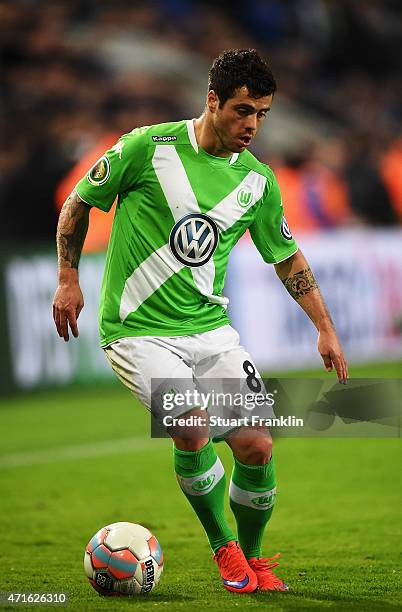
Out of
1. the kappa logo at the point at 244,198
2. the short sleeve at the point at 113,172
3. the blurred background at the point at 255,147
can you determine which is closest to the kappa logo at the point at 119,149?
the short sleeve at the point at 113,172

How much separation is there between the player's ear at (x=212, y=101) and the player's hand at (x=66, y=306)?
0.92 m

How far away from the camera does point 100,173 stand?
4711 millimetres

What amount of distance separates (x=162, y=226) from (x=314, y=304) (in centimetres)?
78

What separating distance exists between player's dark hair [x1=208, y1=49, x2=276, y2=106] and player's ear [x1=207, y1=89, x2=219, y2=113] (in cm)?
3

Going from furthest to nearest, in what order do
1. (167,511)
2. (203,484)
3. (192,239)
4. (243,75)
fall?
(167,511) < (192,239) < (203,484) < (243,75)

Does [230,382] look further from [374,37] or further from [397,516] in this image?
[374,37]

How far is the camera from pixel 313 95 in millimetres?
19062

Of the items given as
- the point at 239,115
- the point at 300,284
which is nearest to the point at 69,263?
the point at 239,115

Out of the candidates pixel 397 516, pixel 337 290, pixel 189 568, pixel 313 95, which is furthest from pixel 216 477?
pixel 313 95

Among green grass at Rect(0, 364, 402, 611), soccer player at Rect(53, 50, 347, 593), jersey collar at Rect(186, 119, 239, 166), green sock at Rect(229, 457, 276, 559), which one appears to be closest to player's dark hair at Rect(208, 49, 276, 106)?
soccer player at Rect(53, 50, 347, 593)

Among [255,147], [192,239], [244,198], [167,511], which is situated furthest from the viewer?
[255,147]

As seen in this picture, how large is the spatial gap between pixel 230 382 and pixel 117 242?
759mm

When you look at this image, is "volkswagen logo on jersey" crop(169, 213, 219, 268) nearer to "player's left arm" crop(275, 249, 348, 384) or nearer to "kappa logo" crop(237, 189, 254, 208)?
"kappa logo" crop(237, 189, 254, 208)

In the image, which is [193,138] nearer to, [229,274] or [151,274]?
[151,274]
